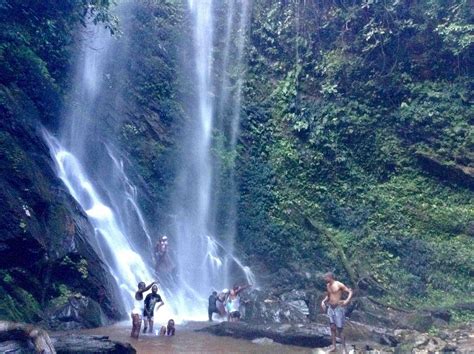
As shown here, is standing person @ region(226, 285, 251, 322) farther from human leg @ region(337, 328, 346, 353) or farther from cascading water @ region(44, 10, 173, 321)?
human leg @ region(337, 328, 346, 353)

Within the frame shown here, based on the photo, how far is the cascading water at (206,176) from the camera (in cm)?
1549

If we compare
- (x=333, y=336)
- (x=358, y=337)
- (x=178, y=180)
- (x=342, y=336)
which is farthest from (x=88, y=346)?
(x=178, y=180)

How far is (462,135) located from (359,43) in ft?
16.5

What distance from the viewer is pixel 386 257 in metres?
15.8

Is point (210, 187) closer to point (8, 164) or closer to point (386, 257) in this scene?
point (386, 257)

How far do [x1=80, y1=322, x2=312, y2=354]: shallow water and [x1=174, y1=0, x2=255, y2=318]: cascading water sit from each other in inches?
134

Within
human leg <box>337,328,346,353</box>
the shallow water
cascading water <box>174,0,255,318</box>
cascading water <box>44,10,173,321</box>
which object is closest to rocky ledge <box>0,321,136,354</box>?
the shallow water

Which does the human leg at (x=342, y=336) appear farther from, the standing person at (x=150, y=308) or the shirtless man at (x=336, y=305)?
the standing person at (x=150, y=308)

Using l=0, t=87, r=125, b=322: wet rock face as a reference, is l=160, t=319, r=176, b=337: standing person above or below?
below

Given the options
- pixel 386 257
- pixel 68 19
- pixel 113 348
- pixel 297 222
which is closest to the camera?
pixel 113 348

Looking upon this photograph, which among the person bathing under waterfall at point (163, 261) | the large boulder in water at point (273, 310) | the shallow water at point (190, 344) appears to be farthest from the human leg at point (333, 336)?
the person bathing under waterfall at point (163, 261)

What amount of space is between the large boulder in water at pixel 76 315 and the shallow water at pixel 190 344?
0.31 meters

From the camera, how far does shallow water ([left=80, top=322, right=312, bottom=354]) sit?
27.8ft

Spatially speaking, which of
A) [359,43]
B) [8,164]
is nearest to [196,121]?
[359,43]
